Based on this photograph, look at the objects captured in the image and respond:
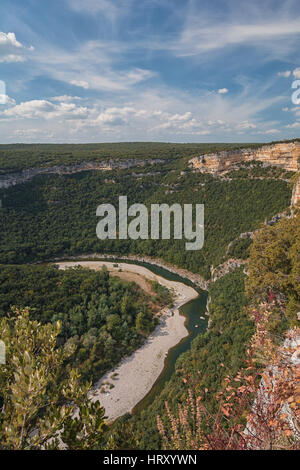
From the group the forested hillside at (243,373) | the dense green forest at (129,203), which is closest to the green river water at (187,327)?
the forested hillside at (243,373)

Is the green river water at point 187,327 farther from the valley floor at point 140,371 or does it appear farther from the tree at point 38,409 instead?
the tree at point 38,409

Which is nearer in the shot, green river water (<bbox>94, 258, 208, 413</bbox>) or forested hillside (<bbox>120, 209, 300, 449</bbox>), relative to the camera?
forested hillside (<bbox>120, 209, 300, 449</bbox>)

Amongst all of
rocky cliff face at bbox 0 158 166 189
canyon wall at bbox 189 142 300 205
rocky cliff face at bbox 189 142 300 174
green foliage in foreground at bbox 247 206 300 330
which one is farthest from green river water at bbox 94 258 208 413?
rocky cliff face at bbox 0 158 166 189

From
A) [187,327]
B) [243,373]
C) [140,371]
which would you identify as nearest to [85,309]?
[140,371]

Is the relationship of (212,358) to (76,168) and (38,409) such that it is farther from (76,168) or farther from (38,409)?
(76,168)

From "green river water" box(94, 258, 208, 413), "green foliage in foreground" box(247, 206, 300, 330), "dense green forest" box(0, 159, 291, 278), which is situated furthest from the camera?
"dense green forest" box(0, 159, 291, 278)

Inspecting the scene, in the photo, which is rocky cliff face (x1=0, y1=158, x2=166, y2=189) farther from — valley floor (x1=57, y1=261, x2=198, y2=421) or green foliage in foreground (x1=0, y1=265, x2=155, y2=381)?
valley floor (x1=57, y1=261, x2=198, y2=421)
